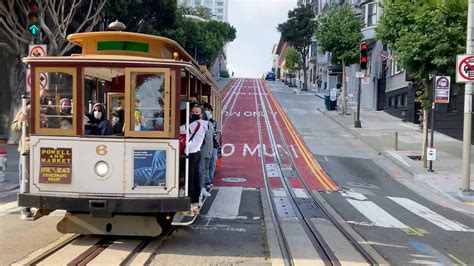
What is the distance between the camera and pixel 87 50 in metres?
8.08

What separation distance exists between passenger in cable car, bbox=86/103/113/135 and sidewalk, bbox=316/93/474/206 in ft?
30.0

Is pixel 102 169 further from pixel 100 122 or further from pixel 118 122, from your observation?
pixel 100 122

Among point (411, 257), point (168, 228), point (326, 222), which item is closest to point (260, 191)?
point (326, 222)

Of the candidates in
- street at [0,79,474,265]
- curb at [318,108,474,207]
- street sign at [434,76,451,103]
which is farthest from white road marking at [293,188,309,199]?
street sign at [434,76,451,103]

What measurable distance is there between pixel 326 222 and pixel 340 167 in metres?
8.30

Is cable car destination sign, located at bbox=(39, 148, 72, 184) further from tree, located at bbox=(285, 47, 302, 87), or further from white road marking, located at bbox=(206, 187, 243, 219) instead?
tree, located at bbox=(285, 47, 302, 87)

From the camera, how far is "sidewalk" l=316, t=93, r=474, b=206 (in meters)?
15.2

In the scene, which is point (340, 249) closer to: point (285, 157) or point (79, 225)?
point (79, 225)

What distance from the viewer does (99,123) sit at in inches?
309

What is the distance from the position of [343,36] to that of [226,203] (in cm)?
2558

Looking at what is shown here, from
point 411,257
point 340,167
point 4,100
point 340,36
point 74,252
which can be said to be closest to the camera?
point 74,252

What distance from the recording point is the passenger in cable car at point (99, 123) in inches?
294

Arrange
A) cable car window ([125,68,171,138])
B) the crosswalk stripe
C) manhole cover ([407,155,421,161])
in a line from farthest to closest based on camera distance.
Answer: manhole cover ([407,155,421,161])
the crosswalk stripe
cable car window ([125,68,171,138])

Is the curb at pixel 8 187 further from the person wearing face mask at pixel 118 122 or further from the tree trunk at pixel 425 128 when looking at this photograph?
the tree trunk at pixel 425 128
